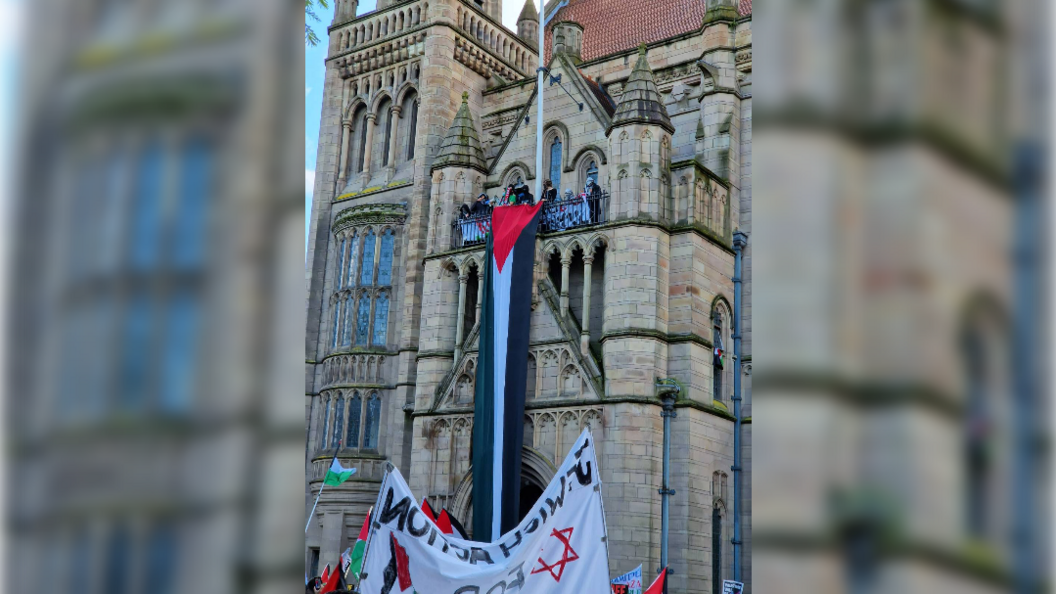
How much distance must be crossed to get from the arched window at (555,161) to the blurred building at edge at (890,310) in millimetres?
27649

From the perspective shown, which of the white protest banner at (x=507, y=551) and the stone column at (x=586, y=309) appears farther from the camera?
the stone column at (x=586, y=309)

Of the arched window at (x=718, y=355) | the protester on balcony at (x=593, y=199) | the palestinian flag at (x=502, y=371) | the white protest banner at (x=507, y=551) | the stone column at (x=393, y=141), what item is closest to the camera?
the white protest banner at (x=507, y=551)

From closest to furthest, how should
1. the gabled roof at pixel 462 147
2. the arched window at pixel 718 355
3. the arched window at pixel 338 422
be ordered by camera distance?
the arched window at pixel 718 355 < the gabled roof at pixel 462 147 < the arched window at pixel 338 422

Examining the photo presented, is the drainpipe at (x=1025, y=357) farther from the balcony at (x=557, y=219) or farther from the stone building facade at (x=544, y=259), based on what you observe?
the balcony at (x=557, y=219)

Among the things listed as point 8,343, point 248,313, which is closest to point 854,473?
point 248,313

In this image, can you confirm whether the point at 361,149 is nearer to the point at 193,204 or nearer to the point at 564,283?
the point at 564,283

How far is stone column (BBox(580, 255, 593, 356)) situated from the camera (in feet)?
82.6

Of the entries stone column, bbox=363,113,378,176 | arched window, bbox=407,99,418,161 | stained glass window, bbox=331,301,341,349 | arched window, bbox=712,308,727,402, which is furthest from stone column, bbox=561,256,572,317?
stone column, bbox=363,113,378,176

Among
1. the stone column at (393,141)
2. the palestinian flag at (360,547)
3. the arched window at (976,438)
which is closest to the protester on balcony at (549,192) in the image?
the stone column at (393,141)

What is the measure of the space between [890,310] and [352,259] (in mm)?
30070

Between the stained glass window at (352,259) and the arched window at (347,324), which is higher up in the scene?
the stained glass window at (352,259)

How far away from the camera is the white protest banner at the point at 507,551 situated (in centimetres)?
884

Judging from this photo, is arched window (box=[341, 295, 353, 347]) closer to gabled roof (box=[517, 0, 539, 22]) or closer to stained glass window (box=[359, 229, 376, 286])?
stained glass window (box=[359, 229, 376, 286])

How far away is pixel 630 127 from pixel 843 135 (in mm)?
24618
